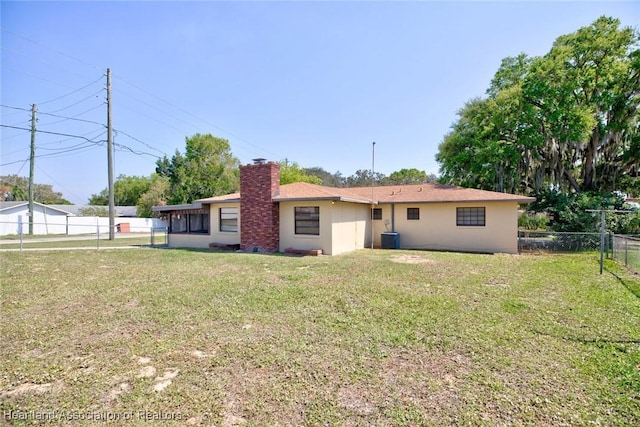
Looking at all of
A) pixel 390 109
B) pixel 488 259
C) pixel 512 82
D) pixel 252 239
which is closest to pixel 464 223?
pixel 488 259

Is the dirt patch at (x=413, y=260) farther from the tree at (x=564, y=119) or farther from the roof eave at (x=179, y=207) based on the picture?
the roof eave at (x=179, y=207)

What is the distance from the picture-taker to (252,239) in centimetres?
1420

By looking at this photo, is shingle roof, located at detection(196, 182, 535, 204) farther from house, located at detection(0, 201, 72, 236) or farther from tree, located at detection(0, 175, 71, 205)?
tree, located at detection(0, 175, 71, 205)

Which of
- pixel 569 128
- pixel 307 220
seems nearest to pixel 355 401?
pixel 307 220

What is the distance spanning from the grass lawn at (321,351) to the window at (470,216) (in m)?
6.77

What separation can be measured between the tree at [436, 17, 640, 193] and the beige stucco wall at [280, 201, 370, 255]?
29.9ft

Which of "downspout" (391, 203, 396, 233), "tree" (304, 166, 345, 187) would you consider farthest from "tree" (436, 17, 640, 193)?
"tree" (304, 166, 345, 187)

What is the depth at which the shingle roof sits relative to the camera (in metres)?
13.3

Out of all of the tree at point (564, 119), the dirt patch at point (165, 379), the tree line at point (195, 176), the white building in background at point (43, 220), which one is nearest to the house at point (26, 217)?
the white building in background at point (43, 220)

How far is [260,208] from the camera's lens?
14.0 meters

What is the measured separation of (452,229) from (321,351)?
12.6 m

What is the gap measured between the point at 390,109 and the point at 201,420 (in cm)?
1685

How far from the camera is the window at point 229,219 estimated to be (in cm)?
1533

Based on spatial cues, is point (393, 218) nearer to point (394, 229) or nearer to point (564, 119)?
point (394, 229)
